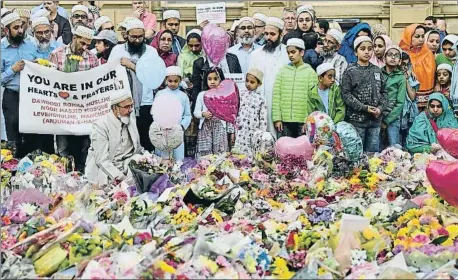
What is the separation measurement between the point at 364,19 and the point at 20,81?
23.9 feet

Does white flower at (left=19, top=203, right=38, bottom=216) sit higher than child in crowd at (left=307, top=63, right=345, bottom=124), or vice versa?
child in crowd at (left=307, top=63, right=345, bottom=124)

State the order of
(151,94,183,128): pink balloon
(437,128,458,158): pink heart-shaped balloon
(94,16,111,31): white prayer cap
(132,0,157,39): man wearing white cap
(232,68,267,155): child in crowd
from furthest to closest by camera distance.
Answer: (132,0,157,39): man wearing white cap → (94,16,111,31): white prayer cap → (232,68,267,155): child in crowd → (151,94,183,128): pink balloon → (437,128,458,158): pink heart-shaped balloon

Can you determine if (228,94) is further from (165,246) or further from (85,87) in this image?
(165,246)

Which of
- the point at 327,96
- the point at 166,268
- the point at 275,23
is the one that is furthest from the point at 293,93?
the point at 166,268

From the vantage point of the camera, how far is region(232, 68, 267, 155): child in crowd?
9855 millimetres

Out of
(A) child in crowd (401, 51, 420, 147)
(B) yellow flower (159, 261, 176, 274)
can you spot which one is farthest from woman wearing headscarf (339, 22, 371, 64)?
(B) yellow flower (159, 261, 176, 274)

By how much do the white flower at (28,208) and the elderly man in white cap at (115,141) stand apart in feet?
6.54

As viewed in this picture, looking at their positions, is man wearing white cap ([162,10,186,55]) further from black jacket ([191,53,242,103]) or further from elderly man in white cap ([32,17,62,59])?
elderly man in white cap ([32,17,62,59])

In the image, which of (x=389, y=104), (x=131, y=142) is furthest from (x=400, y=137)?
(x=131, y=142)

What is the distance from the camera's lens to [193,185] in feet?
25.0

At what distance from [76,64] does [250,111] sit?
172 cm

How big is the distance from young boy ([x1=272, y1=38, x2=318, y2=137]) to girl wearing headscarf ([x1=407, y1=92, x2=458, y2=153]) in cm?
108

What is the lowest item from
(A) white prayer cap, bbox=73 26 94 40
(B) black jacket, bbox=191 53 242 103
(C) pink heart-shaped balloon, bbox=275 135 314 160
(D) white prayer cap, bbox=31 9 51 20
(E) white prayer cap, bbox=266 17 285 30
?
(C) pink heart-shaped balloon, bbox=275 135 314 160

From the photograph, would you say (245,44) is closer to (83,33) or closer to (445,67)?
(83,33)
